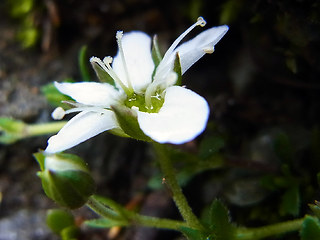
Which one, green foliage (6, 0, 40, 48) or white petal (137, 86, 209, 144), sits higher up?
green foliage (6, 0, 40, 48)

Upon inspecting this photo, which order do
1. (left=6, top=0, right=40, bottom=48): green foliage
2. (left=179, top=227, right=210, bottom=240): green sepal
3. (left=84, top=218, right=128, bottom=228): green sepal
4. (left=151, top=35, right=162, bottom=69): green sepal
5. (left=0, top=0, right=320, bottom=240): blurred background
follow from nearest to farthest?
(left=179, top=227, right=210, bottom=240): green sepal < (left=151, top=35, right=162, bottom=69): green sepal < (left=84, top=218, right=128, bottom=228): green sepal < (left=0, top=0, right=320, bottom=240): blurred background < (left=6, top=0, right=40, bottom=48): green foliage

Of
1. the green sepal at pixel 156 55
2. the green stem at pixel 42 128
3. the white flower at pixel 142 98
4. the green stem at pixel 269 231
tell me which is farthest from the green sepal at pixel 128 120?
the green stem at pixel 42 128

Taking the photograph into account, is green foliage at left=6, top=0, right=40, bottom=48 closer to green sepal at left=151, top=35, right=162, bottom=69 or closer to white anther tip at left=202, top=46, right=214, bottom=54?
green sepal at left=151, top=35, right=162, bottom=69

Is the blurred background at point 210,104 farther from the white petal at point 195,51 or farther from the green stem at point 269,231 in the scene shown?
Answer: the white petal at point 195,51

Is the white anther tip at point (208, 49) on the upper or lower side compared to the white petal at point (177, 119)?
upper

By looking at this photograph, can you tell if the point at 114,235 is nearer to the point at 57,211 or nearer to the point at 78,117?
the point at 57,211

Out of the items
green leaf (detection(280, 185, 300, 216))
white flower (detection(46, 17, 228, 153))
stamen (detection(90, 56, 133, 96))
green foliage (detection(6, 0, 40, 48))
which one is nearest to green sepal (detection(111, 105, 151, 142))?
white flower (detection(46, 17, 228, 153))

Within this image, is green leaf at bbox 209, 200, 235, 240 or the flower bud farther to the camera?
green leaf at bbox 209, 200, 235, 240

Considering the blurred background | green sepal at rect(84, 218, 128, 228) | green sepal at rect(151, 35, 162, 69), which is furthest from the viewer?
the blurred background
